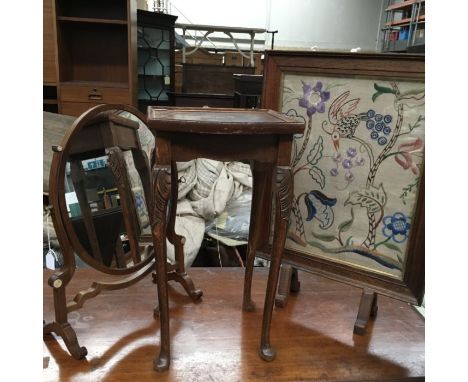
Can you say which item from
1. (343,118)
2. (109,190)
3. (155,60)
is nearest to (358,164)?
(343,118)

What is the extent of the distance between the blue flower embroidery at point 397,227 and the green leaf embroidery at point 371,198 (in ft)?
0.11

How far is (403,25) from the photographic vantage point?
4473 mm

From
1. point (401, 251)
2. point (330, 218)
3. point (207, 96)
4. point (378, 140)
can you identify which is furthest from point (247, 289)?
point (207, 96)

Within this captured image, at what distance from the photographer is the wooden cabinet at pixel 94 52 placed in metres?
2.02

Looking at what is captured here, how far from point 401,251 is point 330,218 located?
182 millimetres

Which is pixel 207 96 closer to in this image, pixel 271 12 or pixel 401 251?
pixel 401 251

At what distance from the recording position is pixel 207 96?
8.92 ft

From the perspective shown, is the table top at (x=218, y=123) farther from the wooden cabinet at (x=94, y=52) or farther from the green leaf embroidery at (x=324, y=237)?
the wooden cabinet at (x=94, y=52)

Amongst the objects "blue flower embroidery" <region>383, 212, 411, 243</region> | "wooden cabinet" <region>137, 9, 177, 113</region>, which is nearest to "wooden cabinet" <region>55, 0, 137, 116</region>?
"wooden cabinet" <region>137, 9, 177, 113</region>

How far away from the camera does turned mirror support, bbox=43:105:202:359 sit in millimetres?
771

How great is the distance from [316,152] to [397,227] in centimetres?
26

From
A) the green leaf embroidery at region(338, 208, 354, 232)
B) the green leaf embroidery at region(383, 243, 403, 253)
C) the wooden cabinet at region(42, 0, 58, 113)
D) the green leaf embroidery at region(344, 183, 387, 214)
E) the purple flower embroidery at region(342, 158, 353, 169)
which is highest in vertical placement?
the wooden cabinet at region(42, 0, 58, 113)

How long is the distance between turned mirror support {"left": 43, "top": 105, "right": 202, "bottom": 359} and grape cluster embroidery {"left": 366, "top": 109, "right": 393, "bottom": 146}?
0.54 meters

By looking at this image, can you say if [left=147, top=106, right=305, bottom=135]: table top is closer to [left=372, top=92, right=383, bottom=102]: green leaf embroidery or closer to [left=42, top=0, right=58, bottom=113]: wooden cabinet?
[left=372, top=92, right=383, bottom=102]: green leaf embroidery
